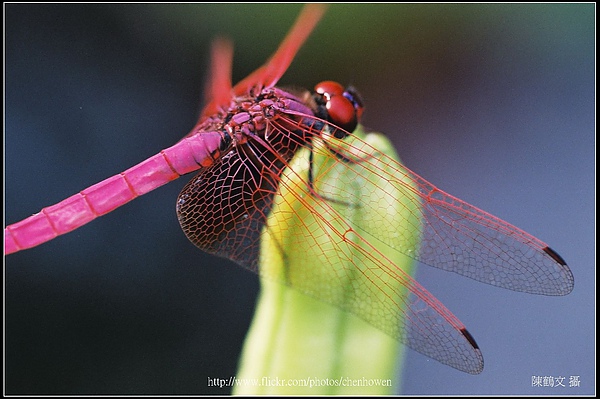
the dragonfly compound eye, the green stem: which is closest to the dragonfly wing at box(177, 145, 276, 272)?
the green stem

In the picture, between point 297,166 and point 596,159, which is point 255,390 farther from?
point 596,159

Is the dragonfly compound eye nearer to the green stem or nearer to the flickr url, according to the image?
the green stem

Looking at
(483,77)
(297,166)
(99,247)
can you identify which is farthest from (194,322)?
(483,77)

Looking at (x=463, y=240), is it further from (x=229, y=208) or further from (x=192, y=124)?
(x=192, y=124)

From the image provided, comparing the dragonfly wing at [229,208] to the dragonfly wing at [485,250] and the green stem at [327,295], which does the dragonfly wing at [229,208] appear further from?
the dragonfly wing at [485,250]

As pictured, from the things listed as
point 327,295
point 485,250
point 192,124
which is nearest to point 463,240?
point 485,250

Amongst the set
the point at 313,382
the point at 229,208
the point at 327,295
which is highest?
the point at 229,208

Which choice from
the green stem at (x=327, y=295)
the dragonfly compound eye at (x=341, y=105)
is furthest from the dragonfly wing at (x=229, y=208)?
the dragonfly compound eye at (x=341, y=105)
